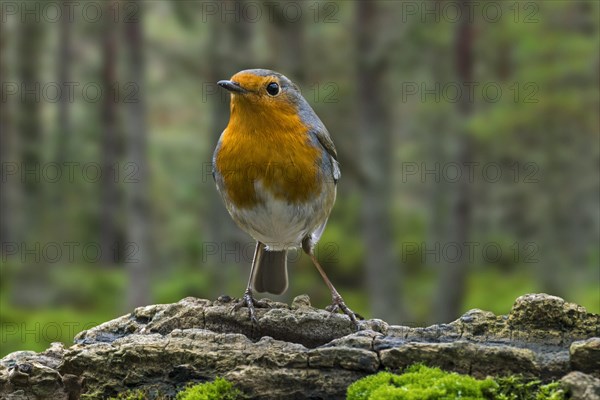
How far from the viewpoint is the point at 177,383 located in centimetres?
419

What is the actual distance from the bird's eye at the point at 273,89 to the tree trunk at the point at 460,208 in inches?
358

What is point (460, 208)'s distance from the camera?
14844 mm

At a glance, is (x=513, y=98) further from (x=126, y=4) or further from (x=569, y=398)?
(x=569, y=398)

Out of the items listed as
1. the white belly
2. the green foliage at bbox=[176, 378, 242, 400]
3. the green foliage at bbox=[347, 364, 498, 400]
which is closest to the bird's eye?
the white belly

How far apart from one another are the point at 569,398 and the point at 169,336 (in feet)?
6.61

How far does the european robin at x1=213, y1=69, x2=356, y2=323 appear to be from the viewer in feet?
16.3

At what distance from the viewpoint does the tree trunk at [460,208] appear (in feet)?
47.5

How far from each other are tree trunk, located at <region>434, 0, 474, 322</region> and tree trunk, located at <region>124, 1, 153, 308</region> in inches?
217

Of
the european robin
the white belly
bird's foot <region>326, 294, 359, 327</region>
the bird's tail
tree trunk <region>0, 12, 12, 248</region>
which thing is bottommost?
bird's foot <region>326, 294, 359, 327</region>

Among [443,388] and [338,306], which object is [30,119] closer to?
[338,306]

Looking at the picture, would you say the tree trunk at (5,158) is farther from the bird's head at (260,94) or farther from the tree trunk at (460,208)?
the bird's head at (260,94)

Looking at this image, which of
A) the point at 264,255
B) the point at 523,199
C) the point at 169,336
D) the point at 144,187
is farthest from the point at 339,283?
the point at 169,336

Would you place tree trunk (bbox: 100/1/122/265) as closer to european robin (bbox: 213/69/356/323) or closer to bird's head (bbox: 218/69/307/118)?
european robin (bbox: 213/69/356/323)

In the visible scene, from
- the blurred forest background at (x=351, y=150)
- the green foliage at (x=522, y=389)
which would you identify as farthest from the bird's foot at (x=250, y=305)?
the blurred forest background at (x=351, y=150)
